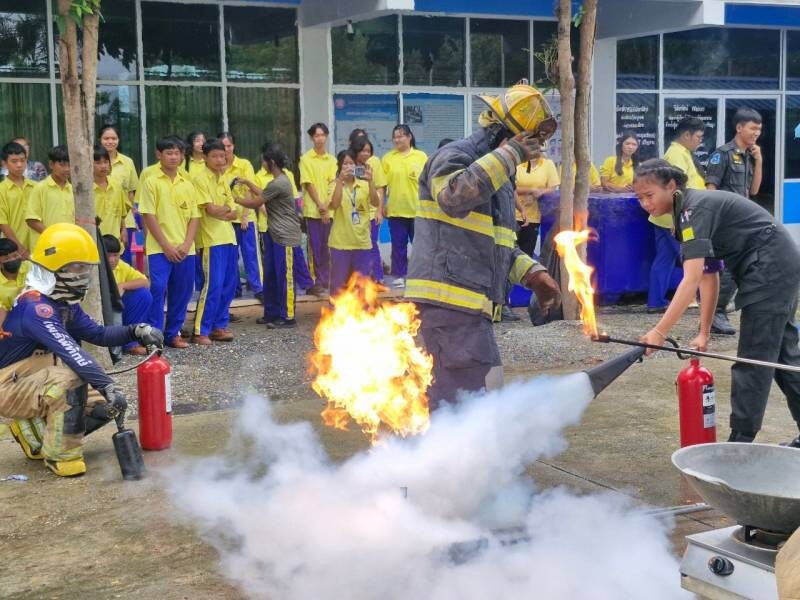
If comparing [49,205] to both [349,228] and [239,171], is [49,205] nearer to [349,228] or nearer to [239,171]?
[239,171]

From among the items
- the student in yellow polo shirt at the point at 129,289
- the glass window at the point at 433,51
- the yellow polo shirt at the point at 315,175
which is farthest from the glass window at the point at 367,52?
the student in yellow polo shirt at the point at 129,289

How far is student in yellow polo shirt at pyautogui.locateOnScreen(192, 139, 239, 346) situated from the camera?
956cm

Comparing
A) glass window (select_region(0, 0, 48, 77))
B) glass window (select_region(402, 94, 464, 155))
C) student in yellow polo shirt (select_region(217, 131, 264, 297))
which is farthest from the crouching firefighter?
glass window (select_region(402, 94, 464, 155))

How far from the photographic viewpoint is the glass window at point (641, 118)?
52.1 ft

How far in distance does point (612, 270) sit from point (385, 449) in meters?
6.88

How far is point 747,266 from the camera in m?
5.74

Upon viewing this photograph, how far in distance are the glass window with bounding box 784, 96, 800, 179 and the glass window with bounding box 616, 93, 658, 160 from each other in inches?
108

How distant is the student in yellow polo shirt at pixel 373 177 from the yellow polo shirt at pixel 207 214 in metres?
1.68

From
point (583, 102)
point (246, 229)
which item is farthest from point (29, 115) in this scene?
point (583, 102)

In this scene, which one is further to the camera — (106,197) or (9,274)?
(106,197)

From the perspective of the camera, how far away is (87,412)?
20.6 ft

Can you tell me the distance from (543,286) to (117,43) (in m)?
8.73

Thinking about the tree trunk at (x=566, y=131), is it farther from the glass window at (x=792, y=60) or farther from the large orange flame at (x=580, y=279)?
the glass window at (x=792, y=60)

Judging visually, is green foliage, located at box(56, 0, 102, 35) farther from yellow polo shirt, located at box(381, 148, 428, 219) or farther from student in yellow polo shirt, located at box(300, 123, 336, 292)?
yellow polo shirt, located at box(381, 148, 428, 219)
